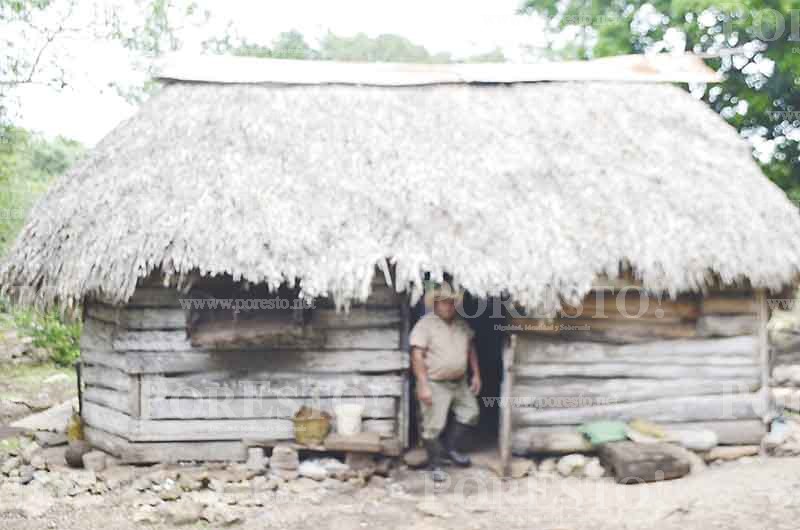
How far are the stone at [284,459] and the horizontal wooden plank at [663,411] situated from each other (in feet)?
6.38

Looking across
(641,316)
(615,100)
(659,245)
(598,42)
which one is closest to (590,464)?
(641,316)

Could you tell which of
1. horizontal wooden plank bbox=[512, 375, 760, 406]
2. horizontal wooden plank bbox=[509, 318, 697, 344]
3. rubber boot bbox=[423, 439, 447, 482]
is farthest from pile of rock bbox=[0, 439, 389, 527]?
horizontal wooden plank bbox=[509, 318, 697, 344]

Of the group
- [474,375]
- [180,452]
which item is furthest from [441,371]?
[180,452]

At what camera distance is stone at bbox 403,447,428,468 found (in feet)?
23.2

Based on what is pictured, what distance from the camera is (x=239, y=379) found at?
701cm

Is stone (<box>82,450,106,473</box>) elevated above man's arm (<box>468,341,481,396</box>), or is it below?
below

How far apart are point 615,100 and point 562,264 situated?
9.69ft

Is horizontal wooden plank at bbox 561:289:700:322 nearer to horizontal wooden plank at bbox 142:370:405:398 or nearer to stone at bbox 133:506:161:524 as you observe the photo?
horizontal wooden plank at bbox 142:370:405:398

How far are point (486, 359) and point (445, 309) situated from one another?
8.36ft

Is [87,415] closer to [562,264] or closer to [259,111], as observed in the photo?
[259,111]

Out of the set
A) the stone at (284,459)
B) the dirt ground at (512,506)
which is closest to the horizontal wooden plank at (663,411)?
the dirt ground at (512,506)

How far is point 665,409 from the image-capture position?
24.0ft

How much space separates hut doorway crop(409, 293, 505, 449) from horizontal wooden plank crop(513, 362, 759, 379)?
2.46 feet

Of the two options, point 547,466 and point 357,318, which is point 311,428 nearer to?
point 357,318
